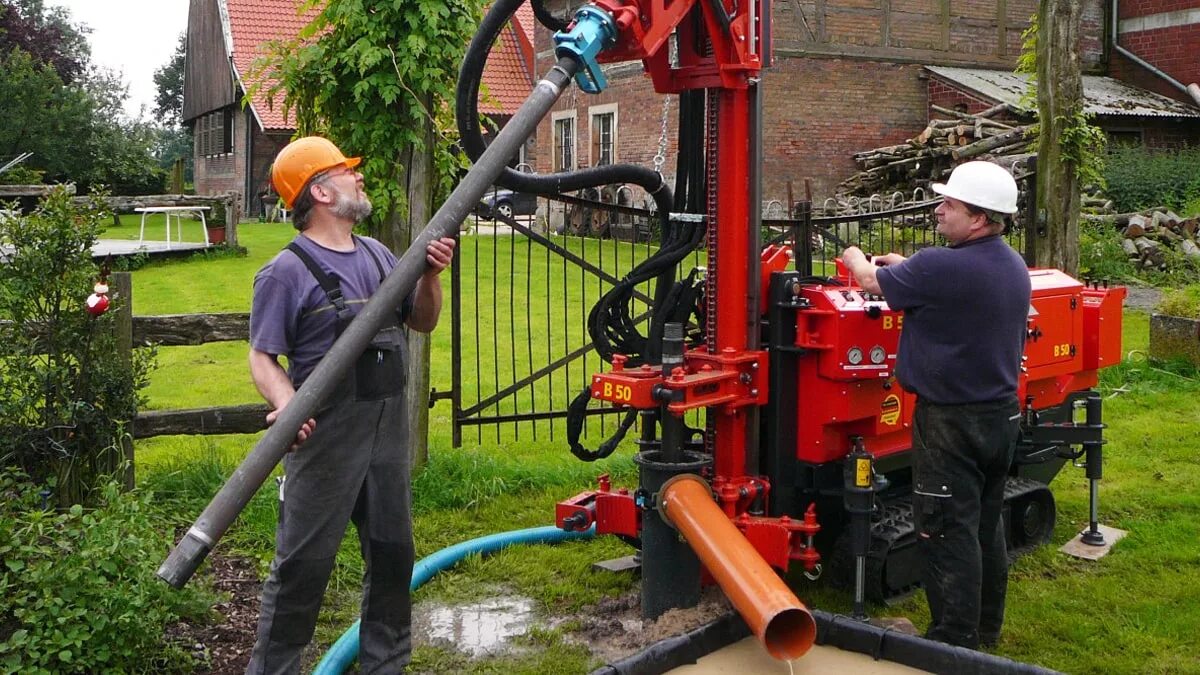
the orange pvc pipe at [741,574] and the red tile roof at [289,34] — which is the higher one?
the red tile roof at [289,34]

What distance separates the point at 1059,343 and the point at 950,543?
2.09 metres

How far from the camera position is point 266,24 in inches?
1261

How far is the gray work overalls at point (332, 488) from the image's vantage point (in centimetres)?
403

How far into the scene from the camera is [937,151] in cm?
2067

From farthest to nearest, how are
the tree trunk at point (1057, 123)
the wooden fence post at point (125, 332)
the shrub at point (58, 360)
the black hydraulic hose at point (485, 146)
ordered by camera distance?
1. the tree trunk at point (1057, 123)
2. the wooden fence post at point (125, 332)
3. the shrub at point (58, 360)
4. the black hydraulic hose at point (485, 146)

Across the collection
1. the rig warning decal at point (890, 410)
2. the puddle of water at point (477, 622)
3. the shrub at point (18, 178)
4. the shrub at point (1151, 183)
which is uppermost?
the shrub at point (18, 178)

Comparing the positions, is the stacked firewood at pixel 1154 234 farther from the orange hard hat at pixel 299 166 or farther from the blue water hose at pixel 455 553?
the orange hard hat at pixel 299 166

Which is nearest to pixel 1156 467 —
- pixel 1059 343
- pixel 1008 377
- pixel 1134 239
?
pixel 1059 343

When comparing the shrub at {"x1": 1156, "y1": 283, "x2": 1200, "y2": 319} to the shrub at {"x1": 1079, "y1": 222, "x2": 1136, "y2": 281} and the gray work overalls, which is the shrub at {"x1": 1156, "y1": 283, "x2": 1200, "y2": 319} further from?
the gray work overalls

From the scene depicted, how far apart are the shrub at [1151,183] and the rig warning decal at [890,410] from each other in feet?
53.4

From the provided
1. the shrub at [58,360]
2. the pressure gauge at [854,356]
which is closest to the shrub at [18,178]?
the shrub at [58,360]

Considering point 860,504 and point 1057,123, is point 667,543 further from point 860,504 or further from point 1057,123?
point 1057,123

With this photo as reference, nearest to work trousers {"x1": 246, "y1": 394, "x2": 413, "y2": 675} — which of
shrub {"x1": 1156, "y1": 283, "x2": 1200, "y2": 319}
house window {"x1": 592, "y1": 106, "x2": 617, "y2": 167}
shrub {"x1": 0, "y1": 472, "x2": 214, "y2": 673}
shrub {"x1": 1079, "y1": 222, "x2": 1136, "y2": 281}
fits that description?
shrub {"x1": 0, "y1": 472, "x2": 214, "y2": 673}

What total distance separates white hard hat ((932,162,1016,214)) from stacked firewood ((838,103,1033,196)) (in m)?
15.3
